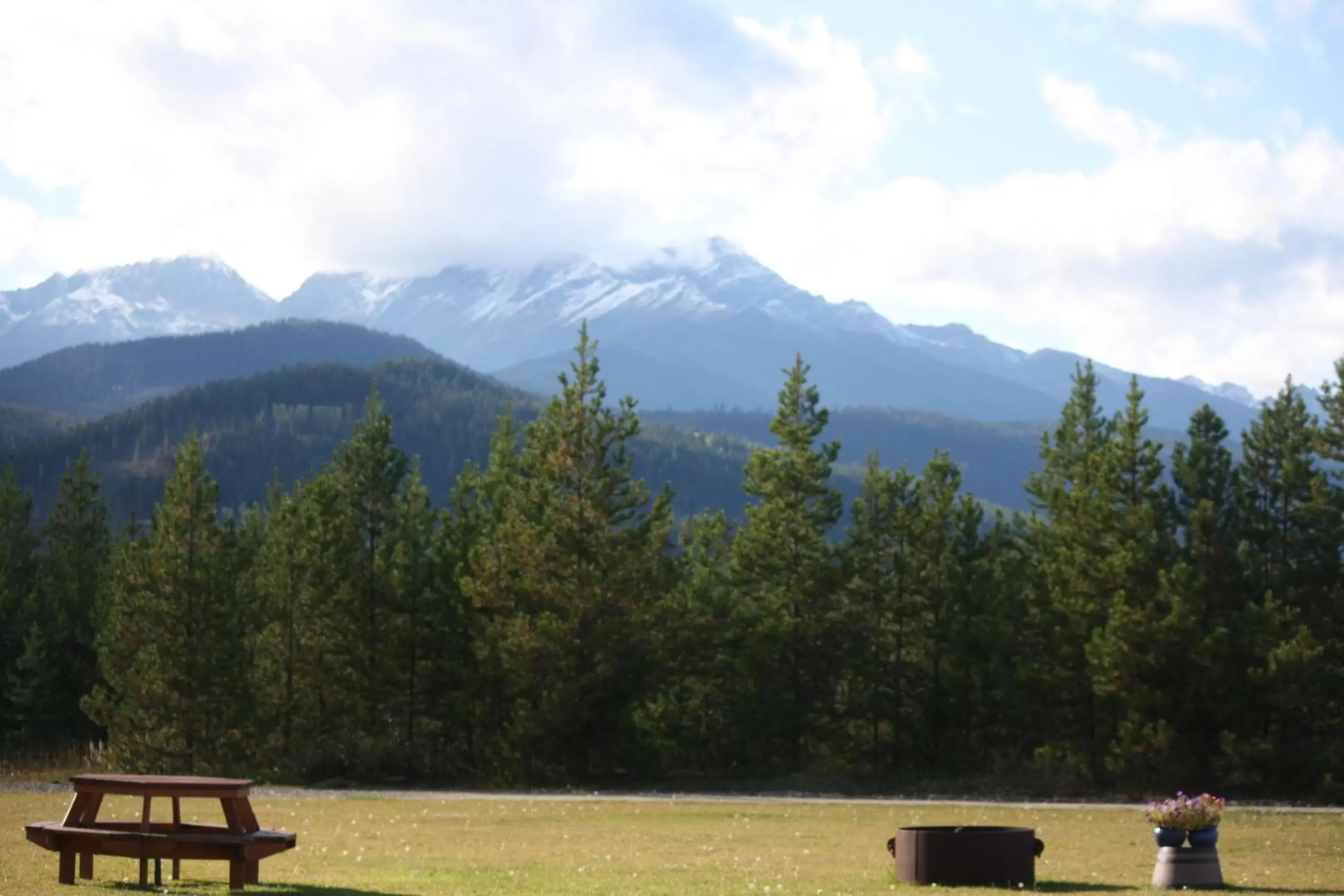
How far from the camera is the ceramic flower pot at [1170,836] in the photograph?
15.9 m

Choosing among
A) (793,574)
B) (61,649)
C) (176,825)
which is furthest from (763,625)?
(176,825)

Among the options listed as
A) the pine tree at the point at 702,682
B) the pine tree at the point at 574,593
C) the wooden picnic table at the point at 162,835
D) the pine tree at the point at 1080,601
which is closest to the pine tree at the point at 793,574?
the pine tree at the point at 702,682

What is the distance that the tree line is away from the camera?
1531 inches

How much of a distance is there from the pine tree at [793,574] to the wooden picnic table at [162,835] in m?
29.5

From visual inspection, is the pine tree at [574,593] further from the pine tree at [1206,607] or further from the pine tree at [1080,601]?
the pine tree at [1206,607]

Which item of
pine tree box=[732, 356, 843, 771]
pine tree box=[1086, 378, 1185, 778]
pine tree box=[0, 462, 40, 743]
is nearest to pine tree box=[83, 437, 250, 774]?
pine tree box=[0, 462, 40, 743]

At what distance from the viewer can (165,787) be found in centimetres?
1373

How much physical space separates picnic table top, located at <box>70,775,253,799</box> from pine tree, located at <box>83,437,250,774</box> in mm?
29029

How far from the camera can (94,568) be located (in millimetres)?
58812

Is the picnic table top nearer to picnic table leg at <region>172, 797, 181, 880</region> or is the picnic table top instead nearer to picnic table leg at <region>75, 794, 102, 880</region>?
picnic table leg at <region>75, 794, 102, 880</region>

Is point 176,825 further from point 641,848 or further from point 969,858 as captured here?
point 969,858

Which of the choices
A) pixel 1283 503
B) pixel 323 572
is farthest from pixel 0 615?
pixel 1283 503

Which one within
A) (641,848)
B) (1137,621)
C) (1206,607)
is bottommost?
(641,848)

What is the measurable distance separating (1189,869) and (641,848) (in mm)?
7524
